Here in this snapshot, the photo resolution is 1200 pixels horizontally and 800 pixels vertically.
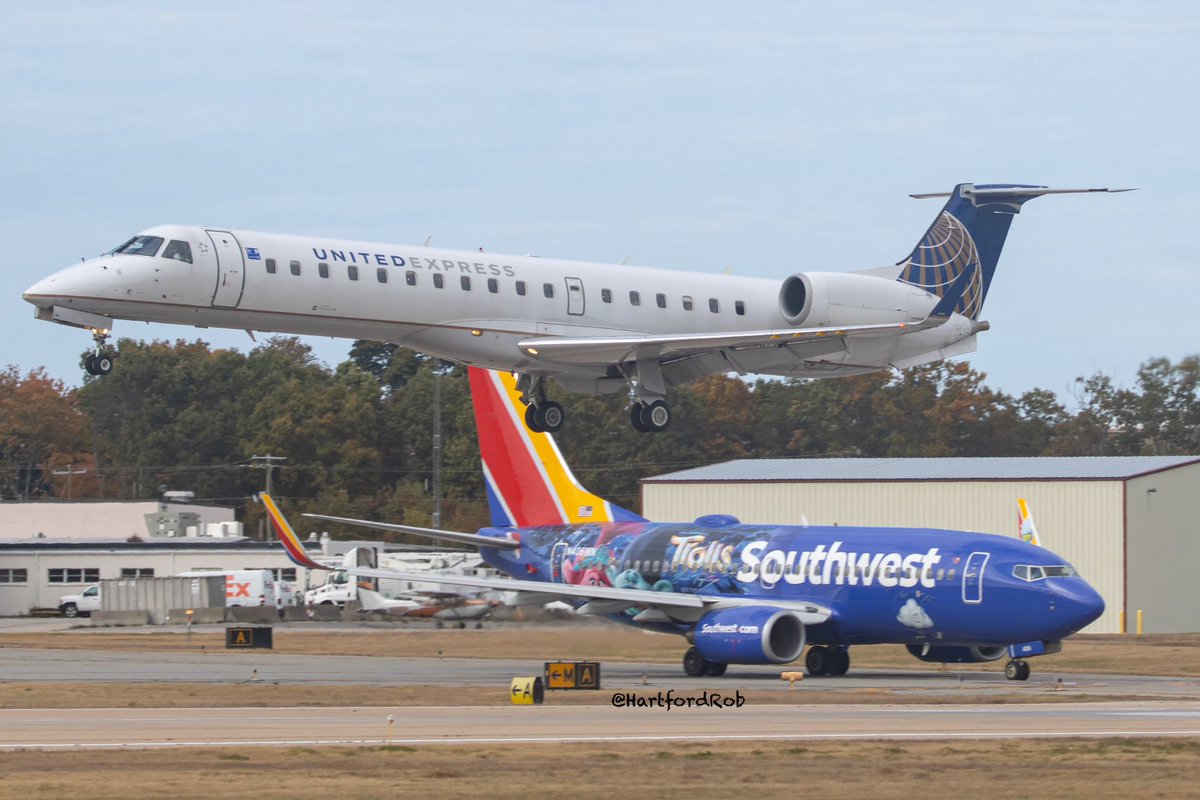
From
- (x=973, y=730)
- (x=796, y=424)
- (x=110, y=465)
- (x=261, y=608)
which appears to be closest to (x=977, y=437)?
(x=796, y=424)

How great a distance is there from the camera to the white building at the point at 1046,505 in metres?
55.6

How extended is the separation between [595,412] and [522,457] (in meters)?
49.3

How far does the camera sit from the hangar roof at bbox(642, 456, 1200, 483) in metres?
57.2

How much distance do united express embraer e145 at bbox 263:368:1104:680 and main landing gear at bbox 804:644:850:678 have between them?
2 cm

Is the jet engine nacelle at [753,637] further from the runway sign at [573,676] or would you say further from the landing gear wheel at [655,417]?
the runway sign at [573,676]

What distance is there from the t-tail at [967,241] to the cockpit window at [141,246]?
16.1 metres

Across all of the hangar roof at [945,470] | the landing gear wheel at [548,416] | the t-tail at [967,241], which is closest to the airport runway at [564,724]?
the landing gear wheel at [548,416]

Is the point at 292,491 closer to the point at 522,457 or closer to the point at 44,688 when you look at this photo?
the point at 522,457

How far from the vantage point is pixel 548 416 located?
3531 centimetres

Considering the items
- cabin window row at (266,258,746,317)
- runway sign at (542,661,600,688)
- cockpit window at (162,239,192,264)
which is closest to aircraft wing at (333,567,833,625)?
runway sign at (542,661,600,688)

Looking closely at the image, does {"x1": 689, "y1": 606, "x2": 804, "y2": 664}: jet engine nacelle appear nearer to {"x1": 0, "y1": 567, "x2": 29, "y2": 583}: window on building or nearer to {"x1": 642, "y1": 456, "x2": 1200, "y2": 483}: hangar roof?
{"x1": 642, "y1": 456, "x2": 1200, "y2": 483}: hangar roof

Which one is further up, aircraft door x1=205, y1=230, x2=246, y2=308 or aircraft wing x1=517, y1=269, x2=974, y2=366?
aircraft door x1=205, y1=230, x2=246, y2=308

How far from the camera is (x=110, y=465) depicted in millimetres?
109750

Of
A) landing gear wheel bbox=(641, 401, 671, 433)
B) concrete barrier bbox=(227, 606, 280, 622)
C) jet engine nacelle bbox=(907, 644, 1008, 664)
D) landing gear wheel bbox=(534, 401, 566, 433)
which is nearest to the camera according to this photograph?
landing gear wheel bbox=(641, 401, 671, 433)
